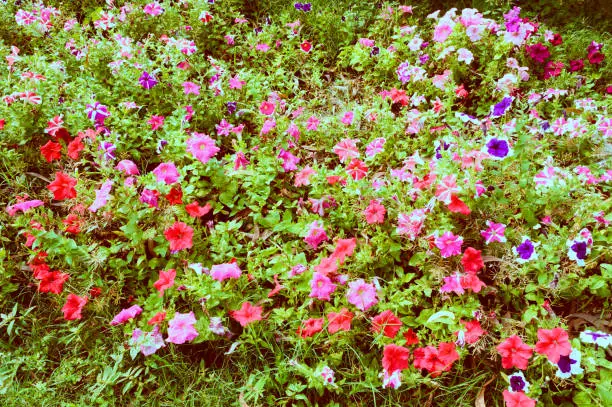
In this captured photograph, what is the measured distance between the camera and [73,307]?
2156 millimetres

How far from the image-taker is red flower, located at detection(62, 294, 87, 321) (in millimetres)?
2125

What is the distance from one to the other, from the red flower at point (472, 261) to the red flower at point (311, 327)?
0.70 m

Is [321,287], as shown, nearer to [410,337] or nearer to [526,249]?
[410,337]

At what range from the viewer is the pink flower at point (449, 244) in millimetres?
2057

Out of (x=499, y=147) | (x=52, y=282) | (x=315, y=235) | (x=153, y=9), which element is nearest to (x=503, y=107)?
(x=499, y=147)

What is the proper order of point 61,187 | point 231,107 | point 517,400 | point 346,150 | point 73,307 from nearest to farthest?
point 517,400, point 73,307, point 61,187, point 346,150, point 231,107

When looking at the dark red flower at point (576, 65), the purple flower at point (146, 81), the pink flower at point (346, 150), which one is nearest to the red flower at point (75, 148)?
the purple flower at point (146, 81)

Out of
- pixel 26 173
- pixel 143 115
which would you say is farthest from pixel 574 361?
pixel 26 173

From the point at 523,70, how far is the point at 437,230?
161cm

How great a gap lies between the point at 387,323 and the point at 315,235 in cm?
58

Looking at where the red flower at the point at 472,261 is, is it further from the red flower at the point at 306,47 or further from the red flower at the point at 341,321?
the red flower at the point at 306,47

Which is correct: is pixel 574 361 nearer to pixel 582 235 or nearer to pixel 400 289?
pixel 582 235

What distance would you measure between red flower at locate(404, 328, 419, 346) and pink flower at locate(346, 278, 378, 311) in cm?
18

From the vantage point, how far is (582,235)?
2018mm
